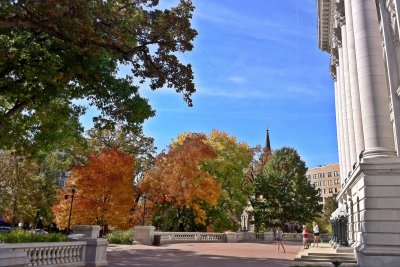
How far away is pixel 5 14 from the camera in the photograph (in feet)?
37.9

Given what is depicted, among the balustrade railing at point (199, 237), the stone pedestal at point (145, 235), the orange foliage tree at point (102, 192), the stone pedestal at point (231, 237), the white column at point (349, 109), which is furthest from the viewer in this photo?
the stone pedestal at point (231, 237)

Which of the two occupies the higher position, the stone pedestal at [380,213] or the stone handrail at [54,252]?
the stone pedestal at [380,213]

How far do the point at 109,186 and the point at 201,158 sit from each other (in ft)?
39.0

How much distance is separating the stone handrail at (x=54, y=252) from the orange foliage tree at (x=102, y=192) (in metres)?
17.5

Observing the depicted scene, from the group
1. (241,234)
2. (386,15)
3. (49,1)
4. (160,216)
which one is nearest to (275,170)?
(241,234)

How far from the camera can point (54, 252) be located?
49.7 feet

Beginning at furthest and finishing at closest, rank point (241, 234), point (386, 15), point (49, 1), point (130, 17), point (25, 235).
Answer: point (241, 234)
point (386, 15)
point (25, 235)
point (130, 17)
point (49, 1)

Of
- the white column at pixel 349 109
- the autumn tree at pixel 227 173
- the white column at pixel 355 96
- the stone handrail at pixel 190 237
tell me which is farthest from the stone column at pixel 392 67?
the autumn tree at pixel 227 173

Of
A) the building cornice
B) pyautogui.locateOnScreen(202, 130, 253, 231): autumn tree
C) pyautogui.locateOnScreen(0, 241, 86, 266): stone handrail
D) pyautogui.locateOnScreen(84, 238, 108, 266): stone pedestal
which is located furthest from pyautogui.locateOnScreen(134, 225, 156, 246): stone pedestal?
the building cornice

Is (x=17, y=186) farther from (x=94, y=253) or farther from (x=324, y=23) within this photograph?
(x=324, y=23)

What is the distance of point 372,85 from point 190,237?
2727 cm

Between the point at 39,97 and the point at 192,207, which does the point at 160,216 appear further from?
the point at 39,97

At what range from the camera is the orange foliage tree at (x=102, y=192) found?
3412cm

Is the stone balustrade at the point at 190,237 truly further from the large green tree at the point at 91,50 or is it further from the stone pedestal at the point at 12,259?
the stone pedestal at the point at 12,259
